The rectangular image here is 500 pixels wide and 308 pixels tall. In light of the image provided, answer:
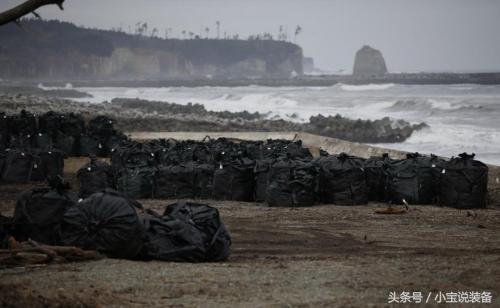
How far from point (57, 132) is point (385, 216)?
998cm

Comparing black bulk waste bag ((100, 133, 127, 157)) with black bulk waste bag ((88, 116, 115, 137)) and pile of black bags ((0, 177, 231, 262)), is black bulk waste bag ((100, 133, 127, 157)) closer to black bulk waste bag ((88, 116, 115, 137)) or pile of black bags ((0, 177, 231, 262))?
black bulk waste bag ((88, 116, 115, 137))

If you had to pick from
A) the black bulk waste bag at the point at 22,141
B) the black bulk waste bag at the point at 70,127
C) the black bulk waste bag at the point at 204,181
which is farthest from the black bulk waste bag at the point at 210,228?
the black bulk waste bag at the point at 70,127

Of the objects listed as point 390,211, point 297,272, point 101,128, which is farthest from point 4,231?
point 101,128

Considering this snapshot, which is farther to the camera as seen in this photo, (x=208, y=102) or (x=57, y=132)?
(x=208, y=102)

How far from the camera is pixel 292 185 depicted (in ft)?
38.9

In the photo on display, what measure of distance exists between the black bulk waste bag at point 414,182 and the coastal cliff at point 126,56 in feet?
347

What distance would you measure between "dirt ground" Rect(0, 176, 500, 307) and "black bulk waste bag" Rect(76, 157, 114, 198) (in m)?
3.29

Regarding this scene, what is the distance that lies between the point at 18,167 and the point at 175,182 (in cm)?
350

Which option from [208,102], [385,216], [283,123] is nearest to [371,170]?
[385,216]

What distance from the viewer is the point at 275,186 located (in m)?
12.0

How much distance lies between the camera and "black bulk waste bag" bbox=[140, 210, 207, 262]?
7.51 metres

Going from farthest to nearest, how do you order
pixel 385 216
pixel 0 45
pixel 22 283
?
pixel 0 45
pixel 385 216
pixel 22 283

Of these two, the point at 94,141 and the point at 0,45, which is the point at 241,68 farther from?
the point at 94,141

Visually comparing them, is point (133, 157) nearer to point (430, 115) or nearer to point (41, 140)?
point (41, 140)
